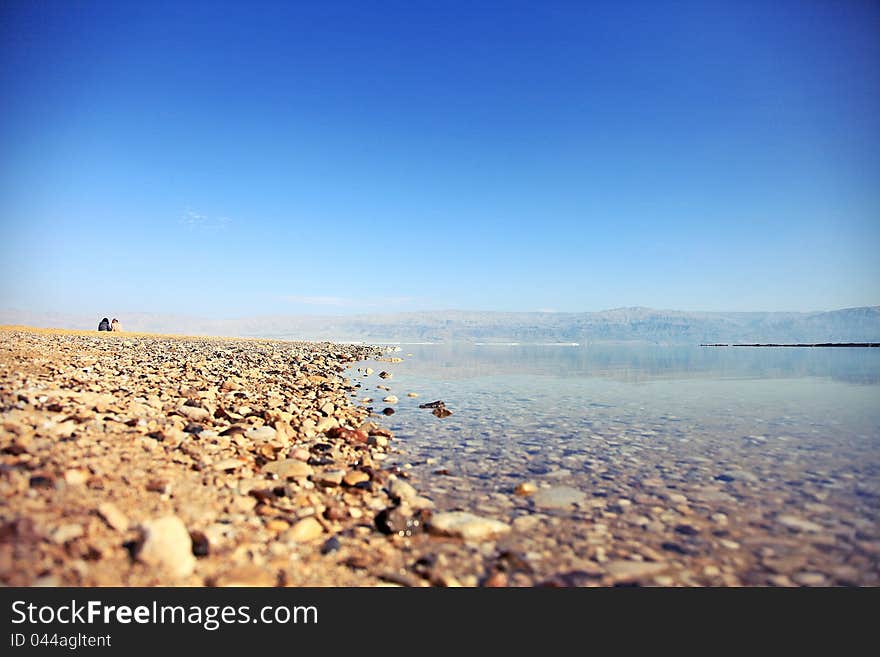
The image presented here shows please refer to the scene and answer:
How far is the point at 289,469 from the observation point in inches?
189

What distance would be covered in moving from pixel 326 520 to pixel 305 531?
34 cm

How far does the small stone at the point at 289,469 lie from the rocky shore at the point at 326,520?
0.02 metres

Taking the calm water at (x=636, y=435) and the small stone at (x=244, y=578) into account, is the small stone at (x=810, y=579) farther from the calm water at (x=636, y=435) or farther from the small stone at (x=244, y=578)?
the small stone at (x=244, y=578)

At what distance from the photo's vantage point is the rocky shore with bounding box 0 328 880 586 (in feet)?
9.07

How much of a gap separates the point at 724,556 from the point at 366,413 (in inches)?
261

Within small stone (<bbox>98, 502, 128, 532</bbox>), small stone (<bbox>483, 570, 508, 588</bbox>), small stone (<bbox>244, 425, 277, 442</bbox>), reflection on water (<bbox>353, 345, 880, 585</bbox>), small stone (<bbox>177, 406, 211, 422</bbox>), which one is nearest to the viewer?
small stone (<bbox>98, 502, 128, 532</bbox>)

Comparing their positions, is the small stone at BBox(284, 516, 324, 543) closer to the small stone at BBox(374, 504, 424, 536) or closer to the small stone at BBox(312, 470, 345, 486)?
the small stone at BBox(374, 504, 424, 536)

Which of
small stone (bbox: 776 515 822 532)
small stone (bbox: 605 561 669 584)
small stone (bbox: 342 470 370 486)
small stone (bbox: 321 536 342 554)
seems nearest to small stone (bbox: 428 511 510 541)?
small stone (bbox: 321 536 342 554)

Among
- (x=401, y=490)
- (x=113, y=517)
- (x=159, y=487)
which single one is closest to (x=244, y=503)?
(x=159, y=487)
